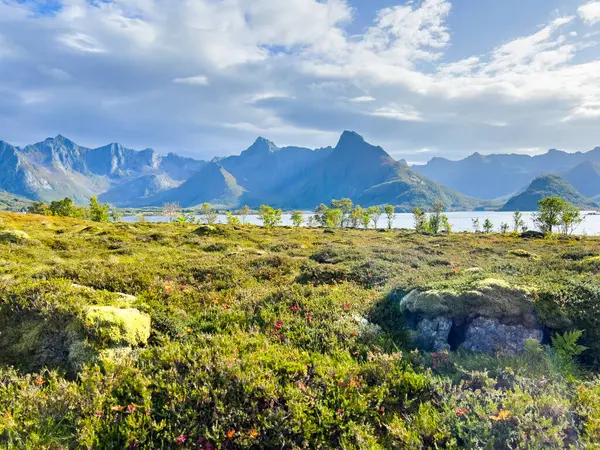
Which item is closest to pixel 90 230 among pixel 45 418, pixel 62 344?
pixel 62 344

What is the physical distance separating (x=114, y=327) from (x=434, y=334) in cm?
833

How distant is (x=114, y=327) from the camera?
25.4 ft

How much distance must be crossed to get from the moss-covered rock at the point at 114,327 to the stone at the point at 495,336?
27.5ft

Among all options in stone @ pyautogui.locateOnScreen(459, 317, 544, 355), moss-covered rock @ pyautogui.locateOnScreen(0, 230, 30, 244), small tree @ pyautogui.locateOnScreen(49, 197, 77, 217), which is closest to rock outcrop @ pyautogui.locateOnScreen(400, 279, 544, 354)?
stone @ pyautogui.locateOnScreen(459, 317, 544, 355)

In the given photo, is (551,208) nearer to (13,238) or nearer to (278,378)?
(278,378)

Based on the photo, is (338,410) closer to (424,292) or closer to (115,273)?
(424,292)

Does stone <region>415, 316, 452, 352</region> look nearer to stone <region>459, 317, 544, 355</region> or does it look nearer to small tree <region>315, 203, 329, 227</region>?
stone <region>459, 317, 544, 355</region>

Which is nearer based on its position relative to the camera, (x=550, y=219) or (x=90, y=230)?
(x=90, y=230)

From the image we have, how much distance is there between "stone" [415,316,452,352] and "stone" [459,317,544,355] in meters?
0.46

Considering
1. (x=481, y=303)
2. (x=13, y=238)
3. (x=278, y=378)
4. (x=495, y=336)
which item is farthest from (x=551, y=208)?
(x=13, y=238)

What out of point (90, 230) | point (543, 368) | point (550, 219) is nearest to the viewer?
point (543, 368)

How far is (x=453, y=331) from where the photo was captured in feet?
29.7

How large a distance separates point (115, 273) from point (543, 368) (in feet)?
48.2

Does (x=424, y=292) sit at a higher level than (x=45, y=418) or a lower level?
higher
